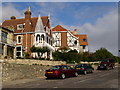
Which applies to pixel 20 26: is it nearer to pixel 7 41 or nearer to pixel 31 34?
pixel 31 34

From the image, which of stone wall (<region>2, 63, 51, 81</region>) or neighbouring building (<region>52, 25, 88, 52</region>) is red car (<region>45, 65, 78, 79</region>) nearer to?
stone wall (<region>2, 63, 51, 81</region>)

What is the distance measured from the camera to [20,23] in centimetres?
4297

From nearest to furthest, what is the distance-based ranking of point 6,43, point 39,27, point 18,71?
point 18,71
point 6,43
point 39,27

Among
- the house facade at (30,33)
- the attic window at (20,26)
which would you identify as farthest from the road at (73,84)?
the attic window at (20,26)

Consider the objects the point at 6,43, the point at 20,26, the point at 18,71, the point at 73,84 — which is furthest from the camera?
the point at 20,26

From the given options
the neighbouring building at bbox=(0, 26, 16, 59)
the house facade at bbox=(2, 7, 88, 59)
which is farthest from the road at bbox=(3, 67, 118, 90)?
the house facade at bbox=(2, 7, 88, 59)

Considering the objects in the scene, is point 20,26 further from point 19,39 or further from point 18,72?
point 18,72

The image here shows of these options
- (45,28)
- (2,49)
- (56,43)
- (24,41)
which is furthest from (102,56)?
(2,49)

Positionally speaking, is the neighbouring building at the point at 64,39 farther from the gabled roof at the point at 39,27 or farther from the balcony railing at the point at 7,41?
the balcony railing at the point at 7,41

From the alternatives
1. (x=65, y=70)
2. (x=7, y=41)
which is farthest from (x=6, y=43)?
(x=65, y=70)

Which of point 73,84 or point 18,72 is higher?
point 18,72

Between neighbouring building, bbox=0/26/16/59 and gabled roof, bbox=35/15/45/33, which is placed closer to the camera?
neighbouring building, bbox=0/26/16/59

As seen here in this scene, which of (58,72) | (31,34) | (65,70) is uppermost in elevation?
(31,34)

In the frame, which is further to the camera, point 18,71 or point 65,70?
point 18,71
